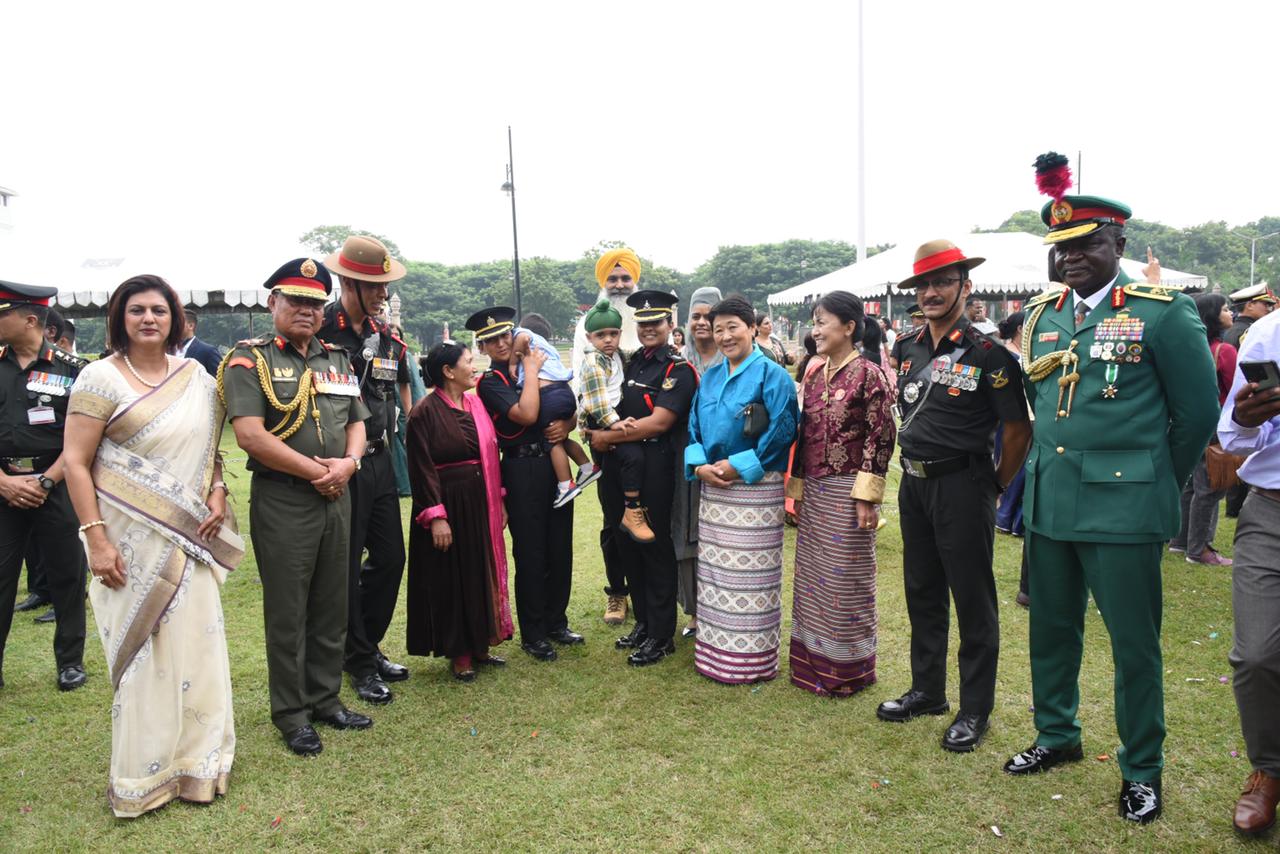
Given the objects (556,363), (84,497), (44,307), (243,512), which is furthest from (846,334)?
(243,512)

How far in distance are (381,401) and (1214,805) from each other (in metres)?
4.03

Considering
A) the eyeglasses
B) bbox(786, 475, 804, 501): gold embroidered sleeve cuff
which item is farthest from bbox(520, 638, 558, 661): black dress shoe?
the eyeglasses

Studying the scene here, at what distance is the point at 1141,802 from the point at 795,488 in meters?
1.97

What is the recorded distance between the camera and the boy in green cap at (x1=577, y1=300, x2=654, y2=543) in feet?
14.7

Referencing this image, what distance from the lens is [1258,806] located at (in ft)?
9.14

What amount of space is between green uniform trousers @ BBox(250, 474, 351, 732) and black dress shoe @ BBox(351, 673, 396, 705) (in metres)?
0.29

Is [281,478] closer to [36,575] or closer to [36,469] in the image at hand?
[36,469]

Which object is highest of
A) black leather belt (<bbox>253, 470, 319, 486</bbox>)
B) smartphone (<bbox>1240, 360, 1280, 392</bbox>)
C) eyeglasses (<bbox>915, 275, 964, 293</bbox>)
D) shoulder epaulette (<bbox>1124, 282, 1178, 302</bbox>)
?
eyeglasses (<bbox>915, 275, 964, 293</bbox>)

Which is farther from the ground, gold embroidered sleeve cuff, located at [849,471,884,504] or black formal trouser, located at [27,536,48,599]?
gold embroidered sleeve cuff, located at [849,471,884,504]

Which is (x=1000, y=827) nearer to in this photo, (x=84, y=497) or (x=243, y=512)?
(x=84, y=497)

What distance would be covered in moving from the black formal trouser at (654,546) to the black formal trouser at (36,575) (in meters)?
4.33

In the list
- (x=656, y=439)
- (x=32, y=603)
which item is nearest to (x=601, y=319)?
(x=656, y=439)

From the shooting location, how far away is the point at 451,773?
11.2ft

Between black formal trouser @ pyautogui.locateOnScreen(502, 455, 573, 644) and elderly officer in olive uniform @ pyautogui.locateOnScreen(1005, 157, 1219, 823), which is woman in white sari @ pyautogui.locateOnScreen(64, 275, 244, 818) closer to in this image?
black formal trouser @ pyautogui.locateOnScreen(502, 455, 573, 644)
